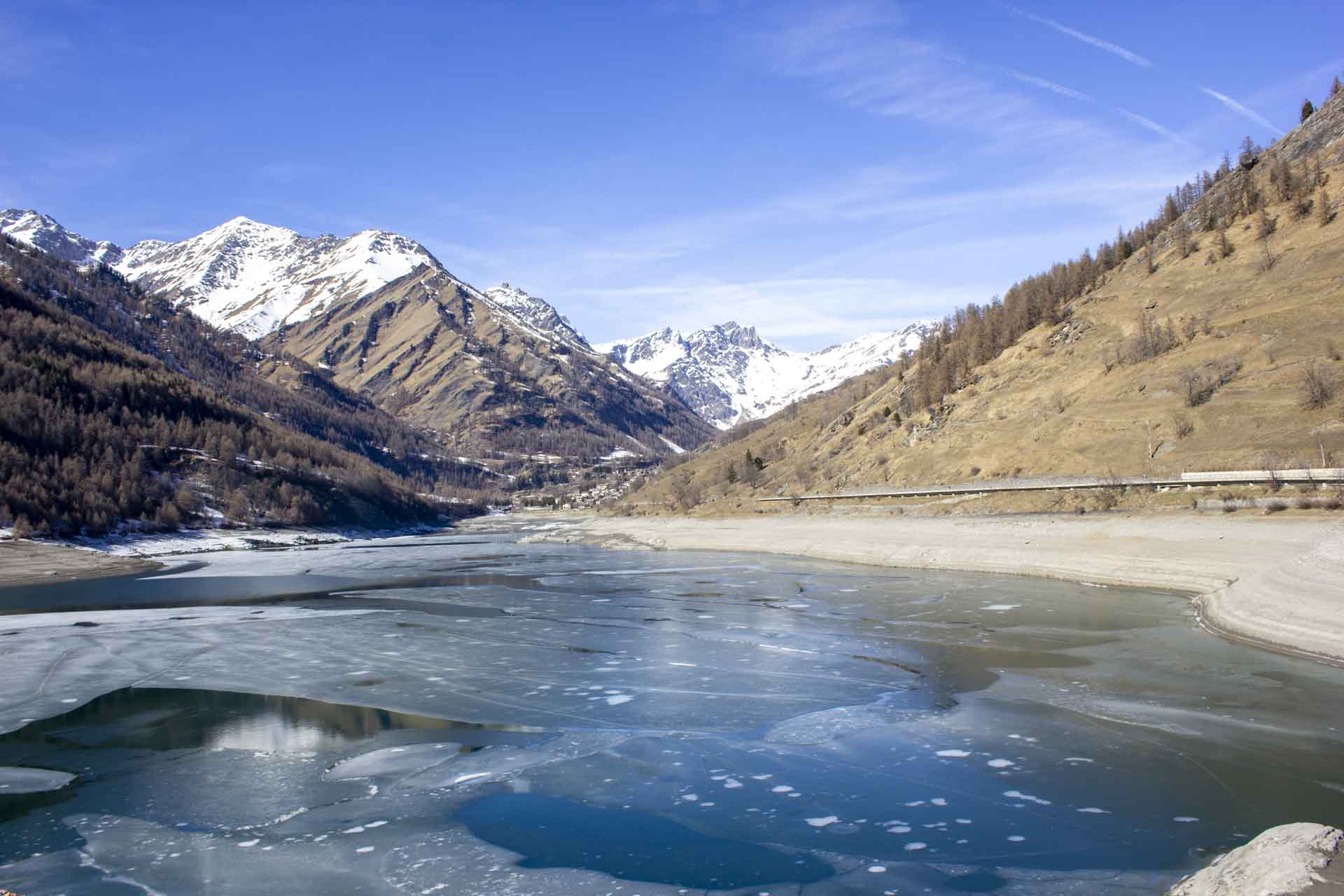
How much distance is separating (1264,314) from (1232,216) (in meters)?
31.6

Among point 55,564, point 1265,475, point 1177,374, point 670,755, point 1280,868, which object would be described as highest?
point 1177,374

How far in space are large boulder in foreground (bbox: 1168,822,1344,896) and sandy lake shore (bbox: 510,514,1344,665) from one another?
53.4 ft

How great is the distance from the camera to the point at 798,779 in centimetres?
1612

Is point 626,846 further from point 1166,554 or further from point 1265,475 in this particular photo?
point 1265,475

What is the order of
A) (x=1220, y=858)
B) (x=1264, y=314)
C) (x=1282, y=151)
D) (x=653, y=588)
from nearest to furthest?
1. (x=1220, y=858)
2. (x=653, y=588)
3. (x=1264, y=314)
4. (x=1282, y=151)

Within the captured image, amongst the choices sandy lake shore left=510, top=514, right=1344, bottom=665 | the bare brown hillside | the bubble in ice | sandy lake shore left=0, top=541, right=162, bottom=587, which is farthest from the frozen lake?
sandy lake shore left=0, top=541, right=162, bottom=587

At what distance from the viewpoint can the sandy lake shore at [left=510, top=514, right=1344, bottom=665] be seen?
26.4 meters

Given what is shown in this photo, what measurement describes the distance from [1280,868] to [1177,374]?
6848 centimetres

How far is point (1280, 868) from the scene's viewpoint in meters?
9.26

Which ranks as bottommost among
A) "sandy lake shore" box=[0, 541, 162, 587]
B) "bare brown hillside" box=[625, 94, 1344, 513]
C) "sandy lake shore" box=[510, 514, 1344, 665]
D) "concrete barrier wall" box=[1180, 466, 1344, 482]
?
"sandy lake shore" box=[0, 541, 162, 587]

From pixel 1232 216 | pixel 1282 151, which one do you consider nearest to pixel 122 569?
pixel 1232 216

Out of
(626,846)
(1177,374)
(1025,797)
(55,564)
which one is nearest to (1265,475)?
(1177,374)

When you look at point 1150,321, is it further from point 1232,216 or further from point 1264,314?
point 1232,216

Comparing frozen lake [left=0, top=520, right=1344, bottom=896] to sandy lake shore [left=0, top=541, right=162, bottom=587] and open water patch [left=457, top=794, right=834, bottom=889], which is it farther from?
sandy lake shore [left=0, top=541, right=162, bottom=587]
